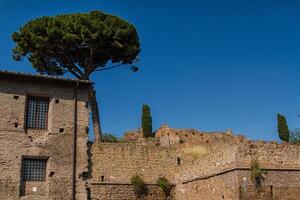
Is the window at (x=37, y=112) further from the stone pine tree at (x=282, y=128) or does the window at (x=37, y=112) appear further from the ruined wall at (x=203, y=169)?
the stone pine tree at (x=282, y=128)

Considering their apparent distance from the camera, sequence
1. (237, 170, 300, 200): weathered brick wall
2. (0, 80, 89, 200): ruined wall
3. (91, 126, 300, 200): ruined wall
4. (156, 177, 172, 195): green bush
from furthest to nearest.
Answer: (156, 177, 172, 195): green bush → (0, 80, 89, 200): ruined wall → (91, 126, 300, 200): ruined wall → (237, 170, 300, 200): weathered brick wall

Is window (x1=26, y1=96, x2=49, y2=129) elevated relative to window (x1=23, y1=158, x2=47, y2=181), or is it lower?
elevated

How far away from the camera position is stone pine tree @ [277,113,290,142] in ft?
120

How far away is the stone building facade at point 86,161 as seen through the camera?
18.4 m

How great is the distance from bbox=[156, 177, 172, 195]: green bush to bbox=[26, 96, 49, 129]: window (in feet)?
20.5

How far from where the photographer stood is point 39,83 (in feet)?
71.8

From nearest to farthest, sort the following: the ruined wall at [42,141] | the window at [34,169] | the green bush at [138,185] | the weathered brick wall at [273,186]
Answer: the weathered brick wall at [273,186], the ruined wall at [42,141], the window at [34,169], the green bush at [138,185]

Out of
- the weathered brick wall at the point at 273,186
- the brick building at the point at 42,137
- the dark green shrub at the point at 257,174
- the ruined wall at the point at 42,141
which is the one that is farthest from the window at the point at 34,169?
the dark green shrub at the point at 257,174

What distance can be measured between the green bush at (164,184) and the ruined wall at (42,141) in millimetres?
3996

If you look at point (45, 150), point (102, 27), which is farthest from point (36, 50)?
point (45, 150)

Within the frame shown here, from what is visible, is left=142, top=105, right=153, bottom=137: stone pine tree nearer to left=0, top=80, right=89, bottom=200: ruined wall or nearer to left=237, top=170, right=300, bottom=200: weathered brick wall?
left=0, top=80, right=89, bottom=200: ruined wall

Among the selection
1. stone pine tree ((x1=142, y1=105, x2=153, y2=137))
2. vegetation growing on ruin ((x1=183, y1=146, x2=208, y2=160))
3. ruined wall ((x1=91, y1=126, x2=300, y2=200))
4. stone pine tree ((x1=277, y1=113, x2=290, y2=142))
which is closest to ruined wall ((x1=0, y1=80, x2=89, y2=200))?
ruined wall ((x1=91, y1=126, x2=300, y2=200))

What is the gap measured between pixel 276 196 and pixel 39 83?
37.3 ft

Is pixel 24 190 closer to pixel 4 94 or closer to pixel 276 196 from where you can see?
pixel 4 94
